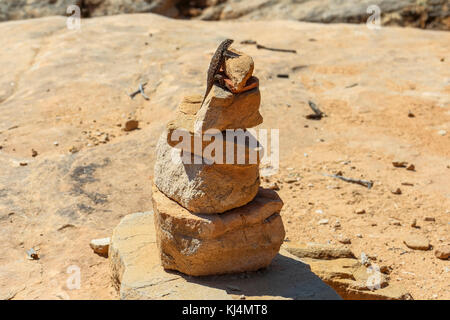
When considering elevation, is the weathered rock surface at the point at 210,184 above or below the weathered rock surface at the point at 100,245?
above

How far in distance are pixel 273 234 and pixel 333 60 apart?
21.6ft

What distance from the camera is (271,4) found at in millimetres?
14469

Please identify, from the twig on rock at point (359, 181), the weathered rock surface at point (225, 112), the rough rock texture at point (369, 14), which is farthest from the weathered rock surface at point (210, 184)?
the rough rock texture at point (369, 14)

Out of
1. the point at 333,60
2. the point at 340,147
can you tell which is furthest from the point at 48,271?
the point at 333,60

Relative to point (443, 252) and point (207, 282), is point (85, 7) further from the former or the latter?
point (207, 282)

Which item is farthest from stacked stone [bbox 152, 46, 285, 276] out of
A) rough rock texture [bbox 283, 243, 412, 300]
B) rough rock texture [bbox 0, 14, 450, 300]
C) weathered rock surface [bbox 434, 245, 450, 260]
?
weathered rock surface [bbox 434, 245, 450, 260]

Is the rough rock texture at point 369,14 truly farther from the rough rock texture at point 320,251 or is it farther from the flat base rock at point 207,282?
the flat base rock at point 207,282

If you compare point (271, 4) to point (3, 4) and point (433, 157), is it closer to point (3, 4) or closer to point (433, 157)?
point (3, 4)

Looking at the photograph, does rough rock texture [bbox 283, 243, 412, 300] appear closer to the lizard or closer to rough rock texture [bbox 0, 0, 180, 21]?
the lizard

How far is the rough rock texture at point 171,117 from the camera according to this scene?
16.5 feet

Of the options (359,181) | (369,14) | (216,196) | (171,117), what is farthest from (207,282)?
(369,14)

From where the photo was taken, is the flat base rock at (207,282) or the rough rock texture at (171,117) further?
the rough rock texture at (171,117)

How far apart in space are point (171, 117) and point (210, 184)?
12.9 ft

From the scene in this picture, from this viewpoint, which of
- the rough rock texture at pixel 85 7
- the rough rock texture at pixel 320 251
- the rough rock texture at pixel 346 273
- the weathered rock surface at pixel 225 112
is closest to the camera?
the weathered rock surface at pixel 225 112
